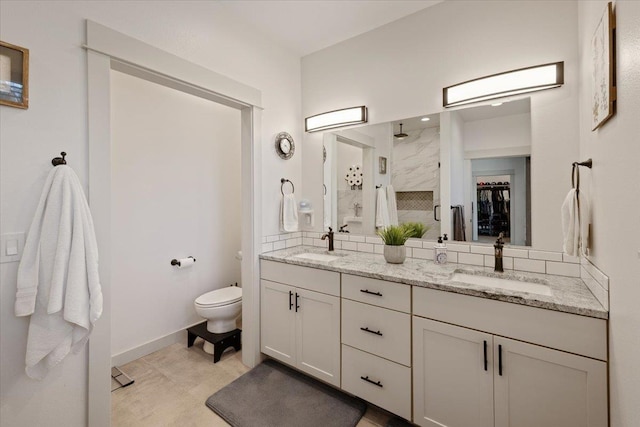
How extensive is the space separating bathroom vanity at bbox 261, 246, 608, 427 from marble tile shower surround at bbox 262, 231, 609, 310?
61 millimetres

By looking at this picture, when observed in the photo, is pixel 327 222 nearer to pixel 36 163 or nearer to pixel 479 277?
pixel 479 277

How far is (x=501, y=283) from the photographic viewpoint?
168 centimetres

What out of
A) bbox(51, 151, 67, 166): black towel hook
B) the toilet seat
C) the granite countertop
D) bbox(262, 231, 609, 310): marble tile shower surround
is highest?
bbox(51, 151, 67, 166): black towel hook

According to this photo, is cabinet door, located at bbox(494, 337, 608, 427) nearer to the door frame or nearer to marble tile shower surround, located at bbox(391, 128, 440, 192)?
marble tile shower surround, located at bbox(391, 128, 440, 192)

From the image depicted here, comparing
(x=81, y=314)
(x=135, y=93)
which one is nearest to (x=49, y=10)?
(x=135, y=93)

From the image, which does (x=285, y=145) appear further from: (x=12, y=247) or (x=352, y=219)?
(x=12, y=247)

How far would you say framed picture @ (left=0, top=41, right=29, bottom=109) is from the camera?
1.22m

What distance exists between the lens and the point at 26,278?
4.05ft

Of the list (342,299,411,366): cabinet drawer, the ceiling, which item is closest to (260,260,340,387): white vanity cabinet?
(342,299,411,366): cabinet drawer

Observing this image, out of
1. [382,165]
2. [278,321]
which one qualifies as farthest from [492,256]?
[278,321]

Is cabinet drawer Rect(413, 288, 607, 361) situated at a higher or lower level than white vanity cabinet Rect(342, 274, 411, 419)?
higher

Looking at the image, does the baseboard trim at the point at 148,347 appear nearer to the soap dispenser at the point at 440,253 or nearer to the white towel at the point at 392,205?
the white towel at the point at 392,205

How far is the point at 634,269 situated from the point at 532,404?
788mm

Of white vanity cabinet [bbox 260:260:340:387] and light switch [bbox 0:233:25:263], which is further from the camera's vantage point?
white vanity cabinet [bbox 260:260:340:387]
